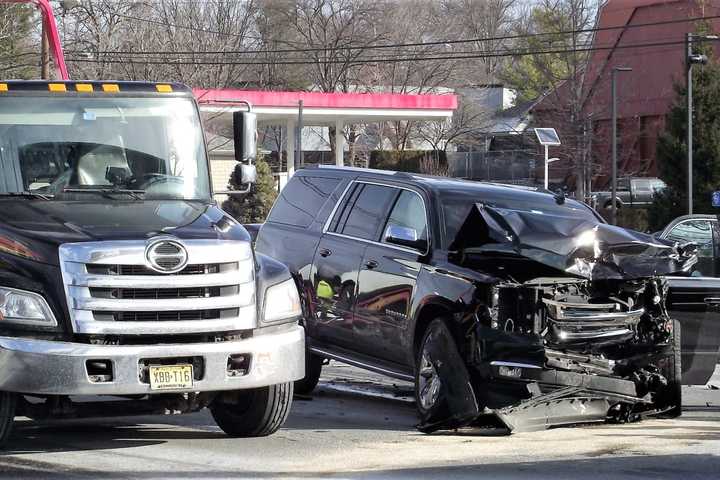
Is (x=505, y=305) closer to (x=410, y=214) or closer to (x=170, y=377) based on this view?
(x=410, y=214)

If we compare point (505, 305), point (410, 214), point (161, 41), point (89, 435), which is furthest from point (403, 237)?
point (161, 41)

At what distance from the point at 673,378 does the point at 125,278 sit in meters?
4.59

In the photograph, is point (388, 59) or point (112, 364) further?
point (388, 59)

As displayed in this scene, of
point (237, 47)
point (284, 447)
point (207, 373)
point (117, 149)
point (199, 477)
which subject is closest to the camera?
point (199, 477)

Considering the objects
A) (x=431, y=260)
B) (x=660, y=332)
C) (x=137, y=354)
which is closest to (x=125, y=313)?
(x=137, y=354)

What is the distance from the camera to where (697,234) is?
15.4 meters

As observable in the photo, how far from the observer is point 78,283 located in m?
7.62

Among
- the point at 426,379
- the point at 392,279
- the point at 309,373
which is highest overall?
the point at 392,279

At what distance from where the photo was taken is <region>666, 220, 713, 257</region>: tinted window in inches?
601

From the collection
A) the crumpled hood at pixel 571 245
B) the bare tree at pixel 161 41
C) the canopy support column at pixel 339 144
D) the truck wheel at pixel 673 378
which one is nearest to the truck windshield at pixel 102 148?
the crumpled hood at pixel 571 245

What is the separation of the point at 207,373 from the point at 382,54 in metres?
65.1

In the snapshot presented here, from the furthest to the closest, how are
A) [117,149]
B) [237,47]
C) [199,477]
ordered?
[237,47]
[117,149]
[199,477]

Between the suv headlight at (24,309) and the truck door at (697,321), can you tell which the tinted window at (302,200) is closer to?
the truck door at (697,321)

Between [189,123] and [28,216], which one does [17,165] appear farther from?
[189,123]
